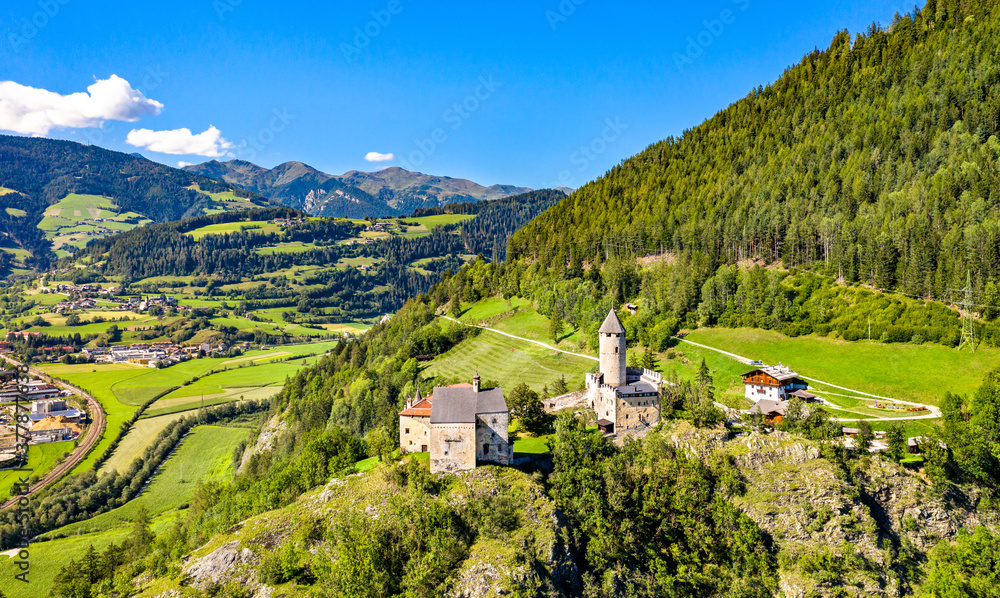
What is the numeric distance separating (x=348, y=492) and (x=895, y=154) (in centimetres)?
12901

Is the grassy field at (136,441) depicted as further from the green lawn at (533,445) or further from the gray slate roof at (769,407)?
the gray slate roof at (769,407)

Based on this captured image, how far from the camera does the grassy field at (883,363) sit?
69312 mm

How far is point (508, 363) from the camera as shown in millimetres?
101500

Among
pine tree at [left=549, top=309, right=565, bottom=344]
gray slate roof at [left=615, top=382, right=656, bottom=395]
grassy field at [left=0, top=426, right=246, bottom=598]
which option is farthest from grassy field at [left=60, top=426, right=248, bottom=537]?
gray slate roof at [left=615, top=382, right=656, bottom=395]

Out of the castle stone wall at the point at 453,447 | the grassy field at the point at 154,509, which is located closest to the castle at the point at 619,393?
the castle stone wall at the point at 453,447

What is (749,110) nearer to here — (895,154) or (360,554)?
(895,154)

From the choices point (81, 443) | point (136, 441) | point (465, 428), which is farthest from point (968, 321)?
point (81, 443)

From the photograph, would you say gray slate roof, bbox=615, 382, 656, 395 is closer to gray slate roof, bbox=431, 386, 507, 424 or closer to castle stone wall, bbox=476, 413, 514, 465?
gray slate roof, bbox=431, 386, 507, 424

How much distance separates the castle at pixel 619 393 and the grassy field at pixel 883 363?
86.3ft

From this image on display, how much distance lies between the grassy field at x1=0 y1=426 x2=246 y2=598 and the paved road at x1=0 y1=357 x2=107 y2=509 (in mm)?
13673

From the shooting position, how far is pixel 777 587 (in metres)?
54.8

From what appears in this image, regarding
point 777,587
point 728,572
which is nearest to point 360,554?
point 728,572

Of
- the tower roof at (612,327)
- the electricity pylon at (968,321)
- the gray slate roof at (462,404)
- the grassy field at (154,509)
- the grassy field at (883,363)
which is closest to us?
the gray slate roof at (462,404)
